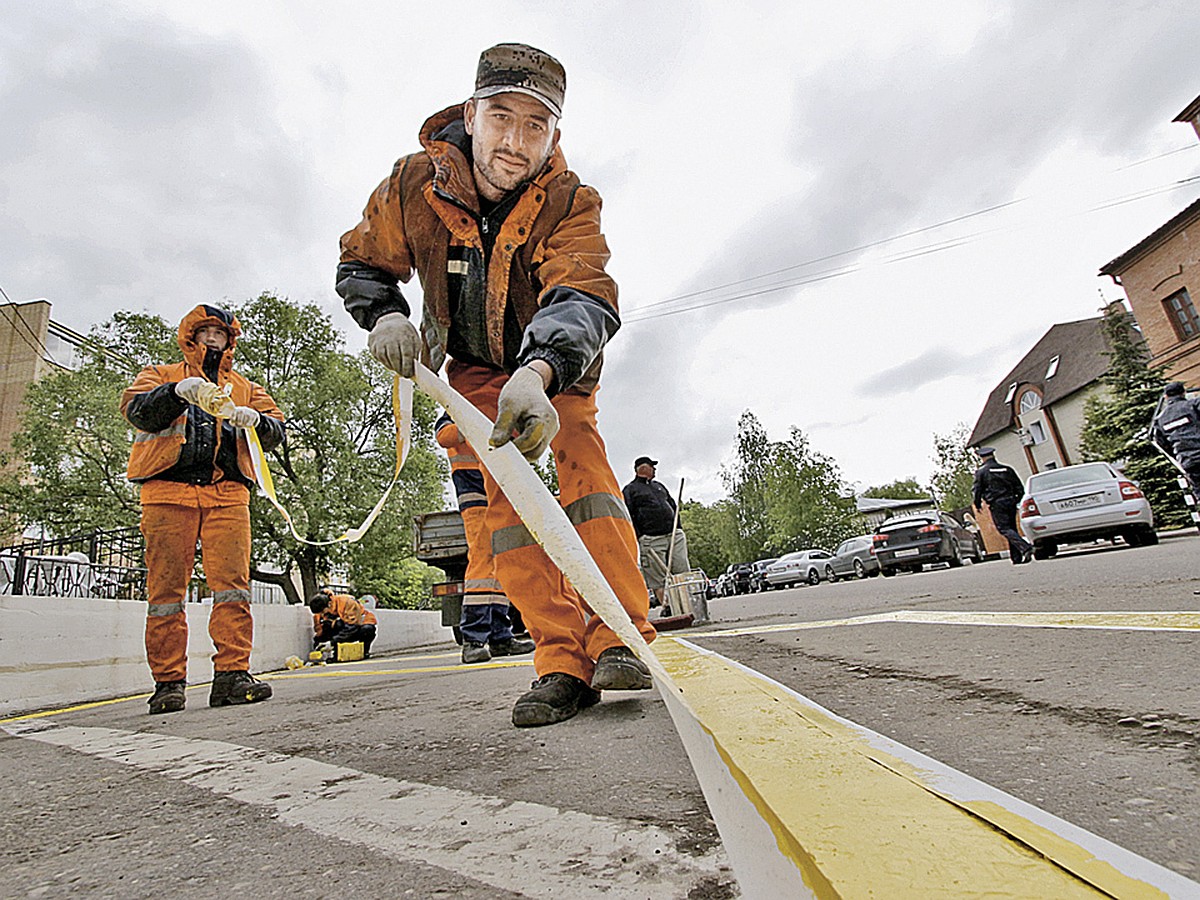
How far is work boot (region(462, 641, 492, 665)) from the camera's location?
4664 mm

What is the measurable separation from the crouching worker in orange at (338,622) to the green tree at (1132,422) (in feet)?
66.3

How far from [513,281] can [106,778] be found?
163 cm

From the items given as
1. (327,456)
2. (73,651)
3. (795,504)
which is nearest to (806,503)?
(795,504)

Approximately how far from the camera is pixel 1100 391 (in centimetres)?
2970

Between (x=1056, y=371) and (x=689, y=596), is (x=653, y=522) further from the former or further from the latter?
(x=1056, y=371)

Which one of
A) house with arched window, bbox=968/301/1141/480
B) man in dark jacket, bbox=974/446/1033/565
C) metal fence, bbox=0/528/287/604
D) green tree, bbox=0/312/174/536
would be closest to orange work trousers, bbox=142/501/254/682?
metal fence, bbox=0/528/287/604

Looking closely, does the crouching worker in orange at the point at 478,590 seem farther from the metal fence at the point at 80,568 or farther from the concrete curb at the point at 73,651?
the metal fence at the point at 80,568

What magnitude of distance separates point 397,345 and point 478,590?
10.4ft

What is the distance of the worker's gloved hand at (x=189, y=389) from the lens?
3.30 meters

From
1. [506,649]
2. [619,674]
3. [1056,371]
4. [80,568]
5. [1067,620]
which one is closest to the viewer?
[619,674]

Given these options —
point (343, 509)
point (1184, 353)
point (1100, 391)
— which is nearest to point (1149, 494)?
point (1184, 353)

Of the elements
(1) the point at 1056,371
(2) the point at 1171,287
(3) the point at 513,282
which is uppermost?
(1) the point at 1056,371

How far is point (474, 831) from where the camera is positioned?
96cm

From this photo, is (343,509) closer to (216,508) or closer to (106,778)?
(216,508)
